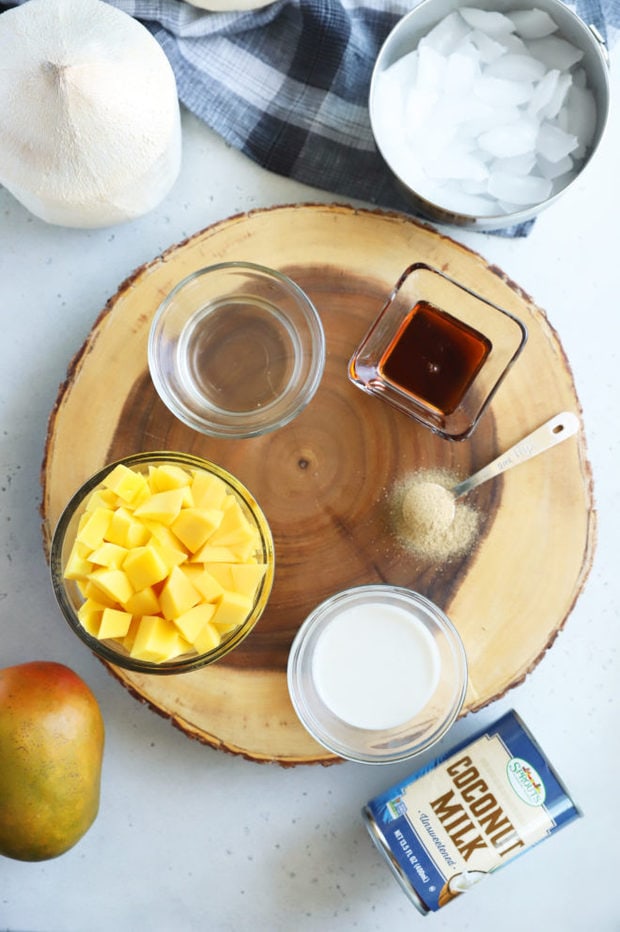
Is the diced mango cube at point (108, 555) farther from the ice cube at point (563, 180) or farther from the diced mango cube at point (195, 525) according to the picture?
the ice cube at point (563, 180)

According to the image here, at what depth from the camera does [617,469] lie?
1.36 m

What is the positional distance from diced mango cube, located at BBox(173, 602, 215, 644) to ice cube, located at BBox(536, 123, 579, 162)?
84cm

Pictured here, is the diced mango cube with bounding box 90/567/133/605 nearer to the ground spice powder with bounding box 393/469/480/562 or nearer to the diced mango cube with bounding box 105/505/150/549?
Answer: the diced mango cube with bounding box 105/505/150/549

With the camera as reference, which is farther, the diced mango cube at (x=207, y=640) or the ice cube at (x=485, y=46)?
the ice cube at (x=485, y=46)

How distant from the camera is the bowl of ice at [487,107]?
3.96ft

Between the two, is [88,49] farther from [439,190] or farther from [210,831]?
[210,831]

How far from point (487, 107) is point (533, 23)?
15cm

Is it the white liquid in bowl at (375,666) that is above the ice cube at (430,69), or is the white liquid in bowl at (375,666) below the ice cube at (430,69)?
below

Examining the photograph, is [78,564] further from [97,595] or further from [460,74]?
[460,74]

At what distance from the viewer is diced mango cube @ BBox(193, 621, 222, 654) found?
3.40ft

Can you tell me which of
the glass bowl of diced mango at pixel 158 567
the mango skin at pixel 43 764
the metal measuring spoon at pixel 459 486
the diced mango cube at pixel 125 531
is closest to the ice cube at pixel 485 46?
the metal measuring spoon at pixel 459 486

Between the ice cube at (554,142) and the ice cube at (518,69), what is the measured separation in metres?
0.08

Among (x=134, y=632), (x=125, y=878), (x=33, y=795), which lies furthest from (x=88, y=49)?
(x=125, y=878)

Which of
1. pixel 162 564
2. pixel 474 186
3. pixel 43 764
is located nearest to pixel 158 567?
pixel 162 564
